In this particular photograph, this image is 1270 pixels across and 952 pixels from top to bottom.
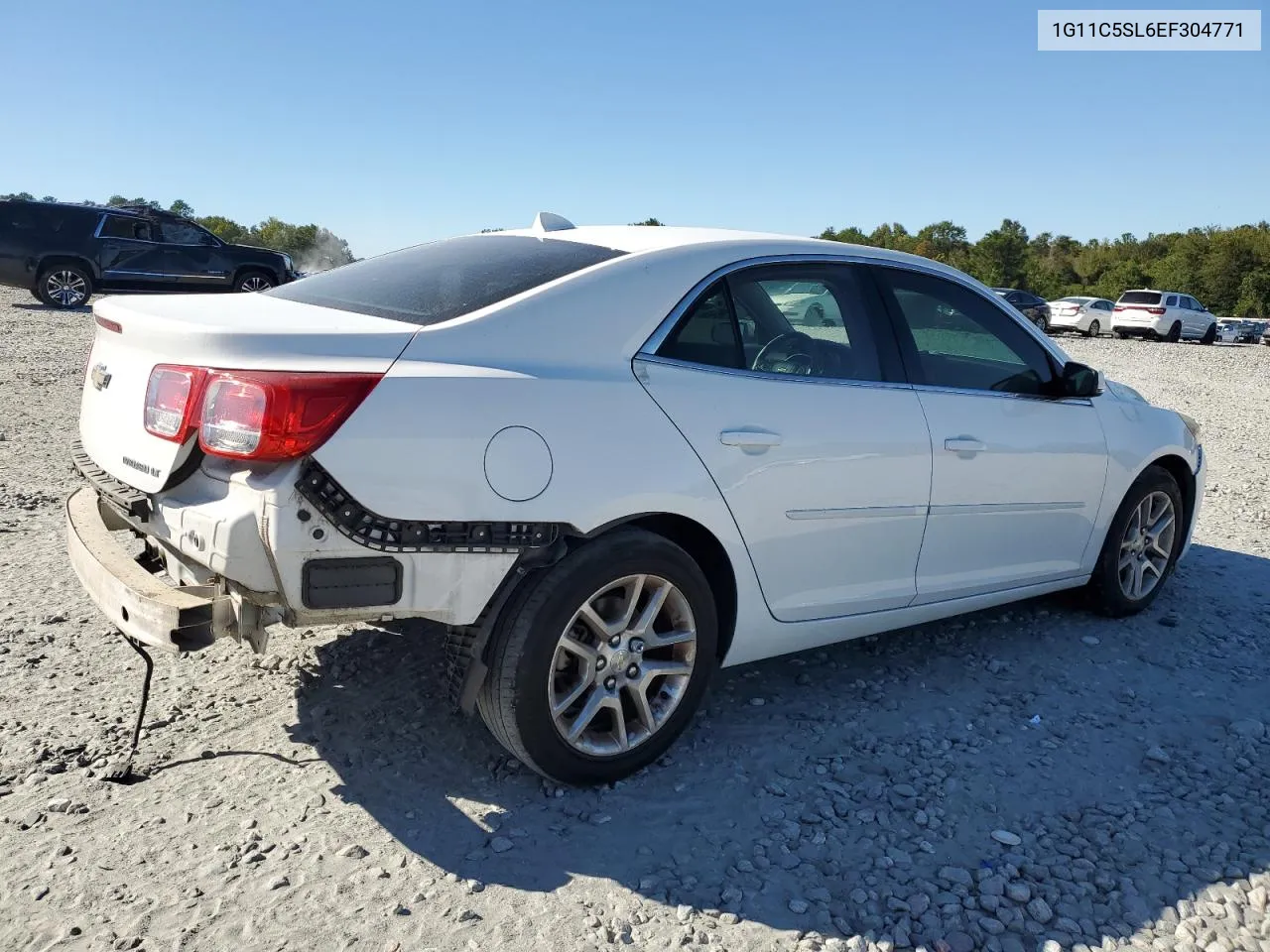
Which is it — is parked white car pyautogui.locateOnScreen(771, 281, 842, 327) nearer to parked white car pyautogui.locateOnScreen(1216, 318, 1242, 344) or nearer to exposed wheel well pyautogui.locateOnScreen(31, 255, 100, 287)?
exposed wheel well pyautogui.locateOnScreen(31, 255, 100, 287)

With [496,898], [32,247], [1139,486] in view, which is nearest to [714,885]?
[496,898]

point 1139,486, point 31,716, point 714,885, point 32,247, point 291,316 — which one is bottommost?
point 714,885

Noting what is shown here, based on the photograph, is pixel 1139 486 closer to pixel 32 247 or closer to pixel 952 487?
pixel 952 487

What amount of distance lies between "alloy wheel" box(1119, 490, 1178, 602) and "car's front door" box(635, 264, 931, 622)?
1.66 metres

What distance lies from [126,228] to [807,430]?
18960 mm

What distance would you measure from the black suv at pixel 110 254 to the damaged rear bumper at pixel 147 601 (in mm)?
16428

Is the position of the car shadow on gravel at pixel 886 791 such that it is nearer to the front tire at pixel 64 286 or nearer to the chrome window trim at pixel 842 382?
the chrome window trim at pixel 842 382

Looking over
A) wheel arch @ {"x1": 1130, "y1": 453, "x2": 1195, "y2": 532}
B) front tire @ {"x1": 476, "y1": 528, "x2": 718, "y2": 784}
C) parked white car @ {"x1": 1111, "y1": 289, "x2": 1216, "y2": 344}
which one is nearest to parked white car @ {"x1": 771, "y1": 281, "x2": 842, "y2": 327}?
front tire @ {"x1": 476, "y1": 528, "x2": 718, "y2": 784}

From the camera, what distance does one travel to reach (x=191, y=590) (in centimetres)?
281

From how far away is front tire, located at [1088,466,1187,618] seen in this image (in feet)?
15.7

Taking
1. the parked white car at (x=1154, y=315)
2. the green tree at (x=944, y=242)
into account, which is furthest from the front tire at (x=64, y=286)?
the green tree at (x=944, y=242)

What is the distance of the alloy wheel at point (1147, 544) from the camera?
16.0 ft

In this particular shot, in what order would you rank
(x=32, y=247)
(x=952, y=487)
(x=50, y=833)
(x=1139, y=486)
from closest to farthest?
(x=50, y=833) → (x=952, y=487) → (x=1139, y=486) → (x=32, y=247)

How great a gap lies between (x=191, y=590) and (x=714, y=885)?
1627mm
